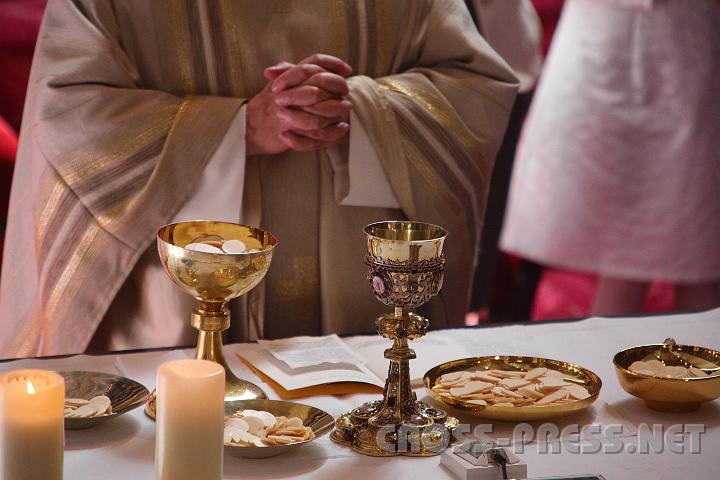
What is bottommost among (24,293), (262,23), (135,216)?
(24,293)

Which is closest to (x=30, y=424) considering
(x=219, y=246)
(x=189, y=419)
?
(x=189, y=419)

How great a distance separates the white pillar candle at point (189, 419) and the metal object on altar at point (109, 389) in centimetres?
30

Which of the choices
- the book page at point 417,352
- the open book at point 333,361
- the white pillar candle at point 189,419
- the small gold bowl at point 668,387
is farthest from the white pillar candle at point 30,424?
the small gold bowl at point 668,387

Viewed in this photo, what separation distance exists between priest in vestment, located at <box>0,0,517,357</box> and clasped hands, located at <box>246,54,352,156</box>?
0.02 meters

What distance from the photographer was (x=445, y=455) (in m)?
1.31

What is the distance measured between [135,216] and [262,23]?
42 centimetres

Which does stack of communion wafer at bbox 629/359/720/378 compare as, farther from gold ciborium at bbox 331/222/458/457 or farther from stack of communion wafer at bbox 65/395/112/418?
stack of communion wafer at bbox 65/395/112/418

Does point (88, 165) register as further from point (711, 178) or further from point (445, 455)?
point (711, 178)

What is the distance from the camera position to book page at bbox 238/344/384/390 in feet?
5.07

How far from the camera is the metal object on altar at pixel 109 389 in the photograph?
1.42 metres

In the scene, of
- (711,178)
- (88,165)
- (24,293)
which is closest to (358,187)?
(88,165)

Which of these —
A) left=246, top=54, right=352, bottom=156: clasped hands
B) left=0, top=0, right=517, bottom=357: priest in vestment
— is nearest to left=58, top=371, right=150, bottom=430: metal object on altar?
left=0, top=0, right=517, bottom=357: priest in vestment

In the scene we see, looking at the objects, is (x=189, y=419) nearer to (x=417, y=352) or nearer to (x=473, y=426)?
(x=473, y=426)

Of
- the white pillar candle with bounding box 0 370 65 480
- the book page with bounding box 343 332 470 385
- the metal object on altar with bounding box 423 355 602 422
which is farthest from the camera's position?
the book page with bounding box 343 332 470 385
